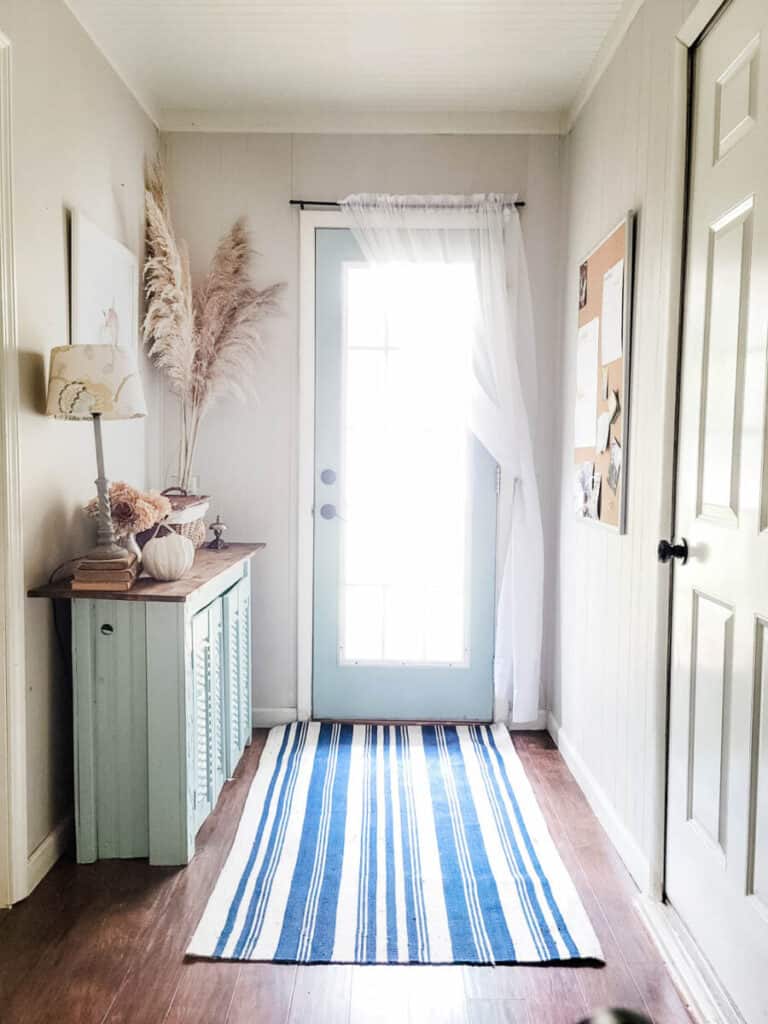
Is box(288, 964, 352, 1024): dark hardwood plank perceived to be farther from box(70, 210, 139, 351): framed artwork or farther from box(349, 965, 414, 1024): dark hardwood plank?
box(70, 210, 139, 351): framed artwork

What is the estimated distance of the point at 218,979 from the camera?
5.30ft

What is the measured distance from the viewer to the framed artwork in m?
2.20

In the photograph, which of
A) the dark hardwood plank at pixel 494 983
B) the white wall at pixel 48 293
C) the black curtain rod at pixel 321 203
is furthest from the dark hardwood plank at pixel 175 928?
the black curtain rod at pixel 321 203

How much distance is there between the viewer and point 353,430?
310cm

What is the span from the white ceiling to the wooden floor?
2578mm

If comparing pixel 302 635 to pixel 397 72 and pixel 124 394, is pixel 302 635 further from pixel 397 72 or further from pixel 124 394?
pixel 397 72

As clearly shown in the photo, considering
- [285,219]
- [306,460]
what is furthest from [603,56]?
[306,460]

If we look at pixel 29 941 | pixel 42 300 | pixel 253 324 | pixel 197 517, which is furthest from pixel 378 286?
pixel 29 941

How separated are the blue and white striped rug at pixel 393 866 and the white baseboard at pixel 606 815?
0.63 feet

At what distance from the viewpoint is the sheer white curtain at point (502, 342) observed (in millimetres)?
2998

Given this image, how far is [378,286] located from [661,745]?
208 cm

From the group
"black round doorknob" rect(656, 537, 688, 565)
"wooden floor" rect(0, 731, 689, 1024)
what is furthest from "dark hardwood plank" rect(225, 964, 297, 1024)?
"black round doorknob" rect(656, 537, 688, 565)

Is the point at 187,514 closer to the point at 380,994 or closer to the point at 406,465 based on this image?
the point at 406,465

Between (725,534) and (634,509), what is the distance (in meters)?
0.55
